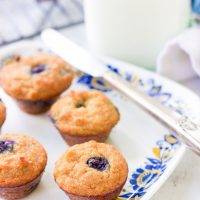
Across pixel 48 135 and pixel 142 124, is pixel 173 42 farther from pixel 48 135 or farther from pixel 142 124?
pixel 48 135

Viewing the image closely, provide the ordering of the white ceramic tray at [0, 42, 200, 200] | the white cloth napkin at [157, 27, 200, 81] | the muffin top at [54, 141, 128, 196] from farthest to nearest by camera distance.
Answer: the white cloth napkin at [157, 27, 200, 81]
the white ceramic tray at [0, 42, 200, 200]
the muffin top at [54, 141, 128, 196]

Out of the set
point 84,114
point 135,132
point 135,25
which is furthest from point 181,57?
point 84,114

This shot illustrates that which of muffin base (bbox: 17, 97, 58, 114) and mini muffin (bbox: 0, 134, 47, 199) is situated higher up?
mini muffin (bbox: 0, 134, 47, 199)

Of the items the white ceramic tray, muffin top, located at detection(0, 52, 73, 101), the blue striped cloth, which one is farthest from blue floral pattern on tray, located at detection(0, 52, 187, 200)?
the blue striped cloth

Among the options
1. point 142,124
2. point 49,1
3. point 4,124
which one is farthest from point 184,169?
point 49,1

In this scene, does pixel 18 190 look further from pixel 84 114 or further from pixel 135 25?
pixel 135 25

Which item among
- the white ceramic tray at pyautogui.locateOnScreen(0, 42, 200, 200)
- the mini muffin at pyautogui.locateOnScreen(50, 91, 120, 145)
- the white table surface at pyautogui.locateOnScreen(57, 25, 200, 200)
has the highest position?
the mini muffin at pyautogui.locateOnScreen(50, 91, 120, 145)

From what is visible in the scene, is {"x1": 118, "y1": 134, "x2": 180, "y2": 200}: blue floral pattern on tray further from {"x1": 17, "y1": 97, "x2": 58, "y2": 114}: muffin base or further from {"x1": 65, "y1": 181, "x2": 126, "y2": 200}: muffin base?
{"x1": 17, "y1": 97, "x2": 58, "y2": 114}: muffin base
